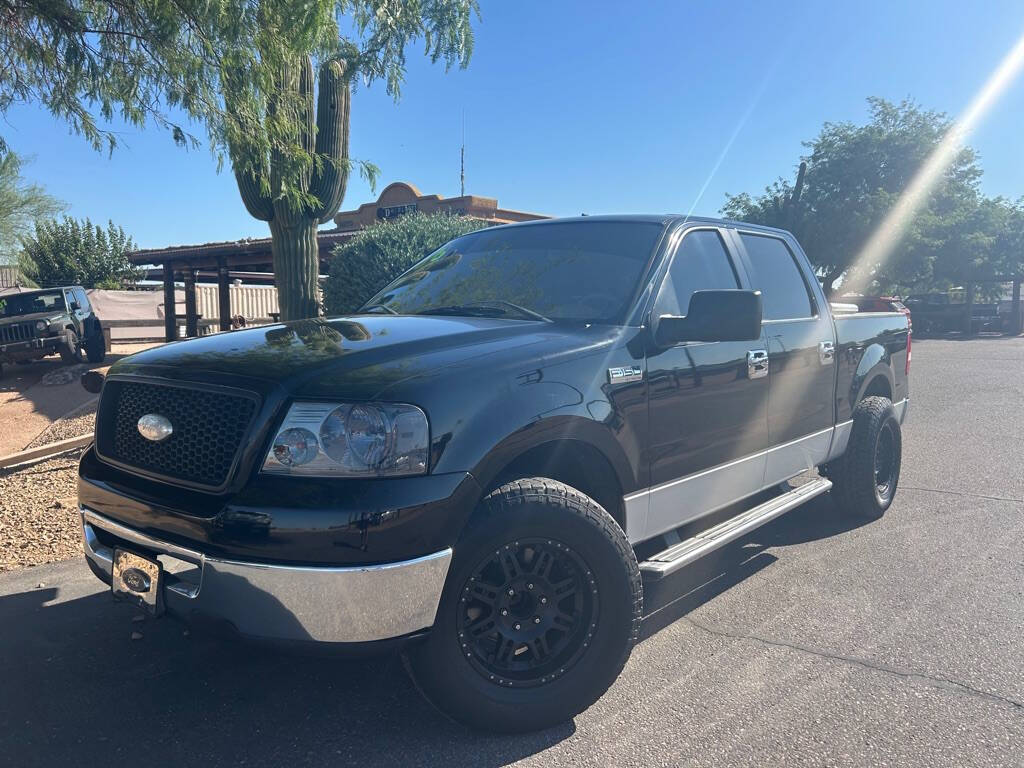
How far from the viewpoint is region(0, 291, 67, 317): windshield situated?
1510 cm

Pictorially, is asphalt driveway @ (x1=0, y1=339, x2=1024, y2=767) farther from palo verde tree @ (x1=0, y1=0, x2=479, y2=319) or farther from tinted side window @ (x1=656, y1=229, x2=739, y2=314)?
palo verde tree @ (x1=0, y1=0, x2=479, y2=319)

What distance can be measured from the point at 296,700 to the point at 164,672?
635mm

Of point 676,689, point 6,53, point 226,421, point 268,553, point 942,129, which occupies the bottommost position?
point 676,689

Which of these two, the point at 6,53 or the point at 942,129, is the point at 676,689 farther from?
the point at 942,129

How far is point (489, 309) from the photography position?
3.64 meters

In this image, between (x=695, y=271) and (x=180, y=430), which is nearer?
(x=180, y=430)

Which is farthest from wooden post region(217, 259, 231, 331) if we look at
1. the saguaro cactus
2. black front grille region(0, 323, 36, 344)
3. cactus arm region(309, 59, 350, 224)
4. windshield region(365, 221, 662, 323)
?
windshield region(365, 221, 662, 323)

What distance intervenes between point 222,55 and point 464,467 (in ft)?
17.7

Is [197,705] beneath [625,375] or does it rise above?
beneath

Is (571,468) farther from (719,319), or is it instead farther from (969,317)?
(969,317)

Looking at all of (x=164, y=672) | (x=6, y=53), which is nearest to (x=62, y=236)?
(x=6, y=53)

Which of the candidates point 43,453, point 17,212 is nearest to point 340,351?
point 43,453

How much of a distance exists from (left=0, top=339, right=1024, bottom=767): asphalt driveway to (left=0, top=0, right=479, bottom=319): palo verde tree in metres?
3.96

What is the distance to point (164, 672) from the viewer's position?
322cm
